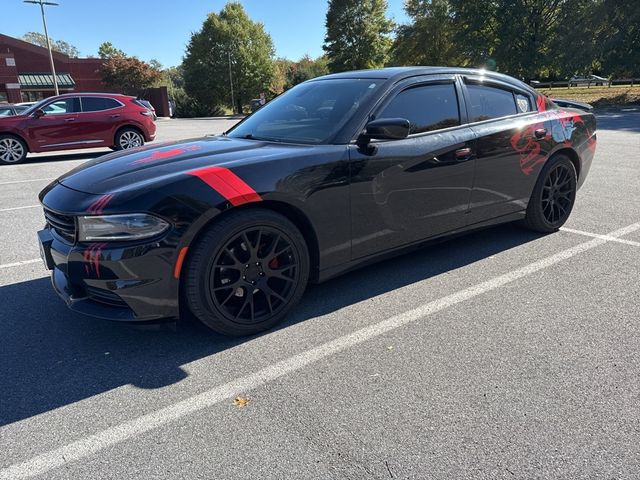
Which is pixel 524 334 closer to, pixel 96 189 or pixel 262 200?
pixel 262 200

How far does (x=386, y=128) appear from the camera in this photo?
122 inches

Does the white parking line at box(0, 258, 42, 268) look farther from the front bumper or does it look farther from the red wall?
the red wall

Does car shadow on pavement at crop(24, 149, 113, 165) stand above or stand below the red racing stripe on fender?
below

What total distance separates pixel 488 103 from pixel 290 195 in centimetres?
225

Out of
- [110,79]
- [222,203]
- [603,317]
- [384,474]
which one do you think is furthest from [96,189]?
[110,79]

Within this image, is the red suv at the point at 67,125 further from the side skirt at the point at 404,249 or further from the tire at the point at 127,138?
the side skirt at the point at 404,249

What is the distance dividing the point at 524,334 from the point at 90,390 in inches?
98.0

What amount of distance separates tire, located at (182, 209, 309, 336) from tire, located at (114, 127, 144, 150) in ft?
34.8

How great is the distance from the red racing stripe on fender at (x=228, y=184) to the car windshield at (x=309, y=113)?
72 centimetres

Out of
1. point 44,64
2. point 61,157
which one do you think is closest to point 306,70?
point 44,64

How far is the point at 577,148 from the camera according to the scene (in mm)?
4895

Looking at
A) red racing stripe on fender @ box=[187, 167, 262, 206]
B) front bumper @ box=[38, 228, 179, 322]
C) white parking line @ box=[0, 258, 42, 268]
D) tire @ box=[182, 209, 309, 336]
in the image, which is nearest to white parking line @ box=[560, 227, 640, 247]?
tire @ box=[182, 209, 309, 336]

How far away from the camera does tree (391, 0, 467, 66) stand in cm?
4609

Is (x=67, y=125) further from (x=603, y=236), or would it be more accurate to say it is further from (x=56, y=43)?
(x=56, y=43)
